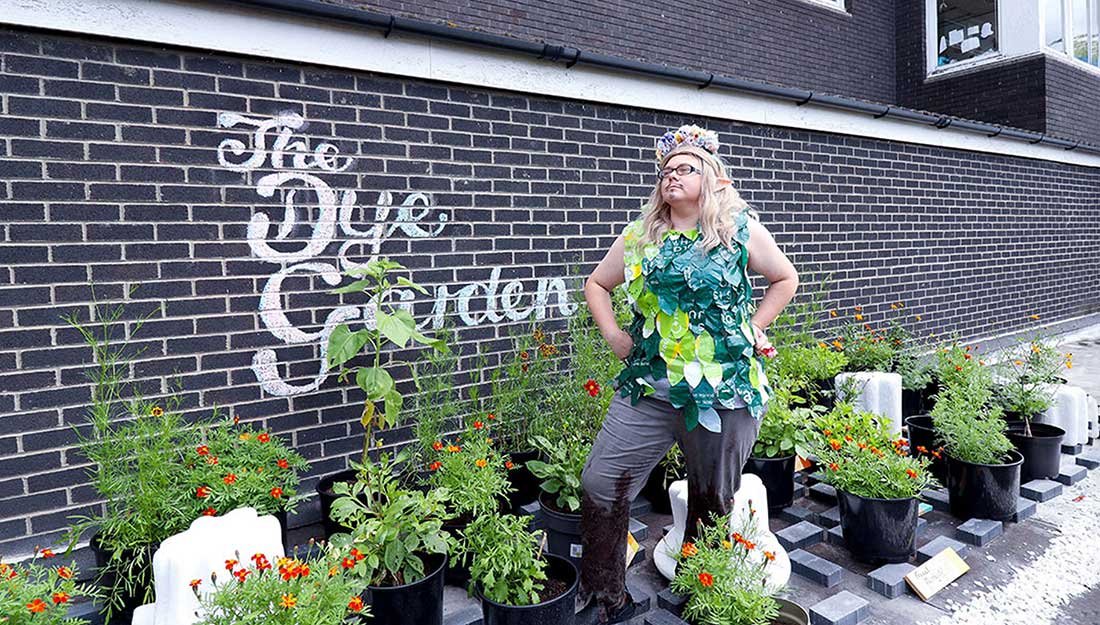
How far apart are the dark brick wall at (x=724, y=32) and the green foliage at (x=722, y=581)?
4.02 m

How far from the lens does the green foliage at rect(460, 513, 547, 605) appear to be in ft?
8.79

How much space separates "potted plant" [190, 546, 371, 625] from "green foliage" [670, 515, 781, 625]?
1301 millimetres

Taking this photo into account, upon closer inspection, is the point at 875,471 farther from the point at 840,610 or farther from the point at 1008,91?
the point at 1008,91

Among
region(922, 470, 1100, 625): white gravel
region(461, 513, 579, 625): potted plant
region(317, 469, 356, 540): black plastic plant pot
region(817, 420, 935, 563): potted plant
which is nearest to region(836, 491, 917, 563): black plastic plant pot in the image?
region(817, 420, 935, 563): potted plant

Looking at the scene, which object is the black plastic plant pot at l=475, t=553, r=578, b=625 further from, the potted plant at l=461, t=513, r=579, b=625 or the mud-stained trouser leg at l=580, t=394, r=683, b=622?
the mud-stained trouser leg at l=580, t=394, r=683, b=622

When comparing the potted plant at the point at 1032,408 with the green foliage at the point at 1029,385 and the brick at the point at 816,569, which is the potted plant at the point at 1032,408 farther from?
the brick at the point at 816,569

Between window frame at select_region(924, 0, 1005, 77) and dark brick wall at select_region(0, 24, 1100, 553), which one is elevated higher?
window frame at select_region(924, 0, 1005, 77)

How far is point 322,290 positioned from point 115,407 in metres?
1.15

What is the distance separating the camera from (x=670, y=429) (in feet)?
9.07

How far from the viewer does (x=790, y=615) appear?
2771mm

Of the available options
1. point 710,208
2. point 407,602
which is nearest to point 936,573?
point 710,208

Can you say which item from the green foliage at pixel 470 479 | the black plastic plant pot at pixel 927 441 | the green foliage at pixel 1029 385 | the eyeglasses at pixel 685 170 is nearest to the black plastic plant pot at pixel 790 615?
the green foliage at pixel 470 479

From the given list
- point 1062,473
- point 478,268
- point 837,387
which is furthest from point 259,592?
point 1062,473

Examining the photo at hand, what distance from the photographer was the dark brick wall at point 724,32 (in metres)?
6.59
